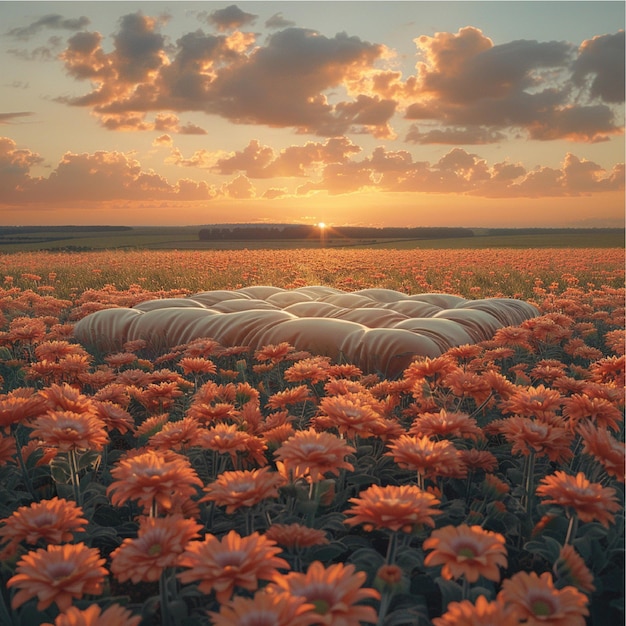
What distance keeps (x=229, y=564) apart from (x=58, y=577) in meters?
0.43

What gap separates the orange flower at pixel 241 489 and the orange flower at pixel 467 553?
49 centimetres

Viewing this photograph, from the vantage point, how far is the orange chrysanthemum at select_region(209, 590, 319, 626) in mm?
1107

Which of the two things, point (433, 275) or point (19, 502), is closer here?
point (19, 502)

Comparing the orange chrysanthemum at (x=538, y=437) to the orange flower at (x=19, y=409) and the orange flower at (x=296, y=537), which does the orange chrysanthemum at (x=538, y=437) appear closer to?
the orange flower at (x=296, y=537)

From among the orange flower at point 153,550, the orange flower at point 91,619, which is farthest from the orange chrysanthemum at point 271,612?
the orange flower at point 153,550

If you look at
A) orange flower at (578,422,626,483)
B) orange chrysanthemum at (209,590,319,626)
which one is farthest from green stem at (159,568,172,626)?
orange flower at (578,422,626,483)

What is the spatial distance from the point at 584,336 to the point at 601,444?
14.3 ft

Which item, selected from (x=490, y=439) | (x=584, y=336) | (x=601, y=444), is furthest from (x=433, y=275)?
(x=601, y=444)

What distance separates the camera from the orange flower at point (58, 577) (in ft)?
4.37

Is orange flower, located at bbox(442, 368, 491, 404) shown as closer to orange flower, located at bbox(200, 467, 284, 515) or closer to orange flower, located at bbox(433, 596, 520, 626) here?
orange flower, located at bbox(200, 467, 284, 515)

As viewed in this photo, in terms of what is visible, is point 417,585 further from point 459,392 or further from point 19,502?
point 19,502

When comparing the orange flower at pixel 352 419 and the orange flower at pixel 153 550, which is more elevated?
the orange flower at pixel 352 419

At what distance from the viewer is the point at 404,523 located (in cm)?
150

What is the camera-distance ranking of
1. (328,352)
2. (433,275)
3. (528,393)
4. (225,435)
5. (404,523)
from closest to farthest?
(404,523)
(225,435)
(528,393)
(328,352)
(433,275)
